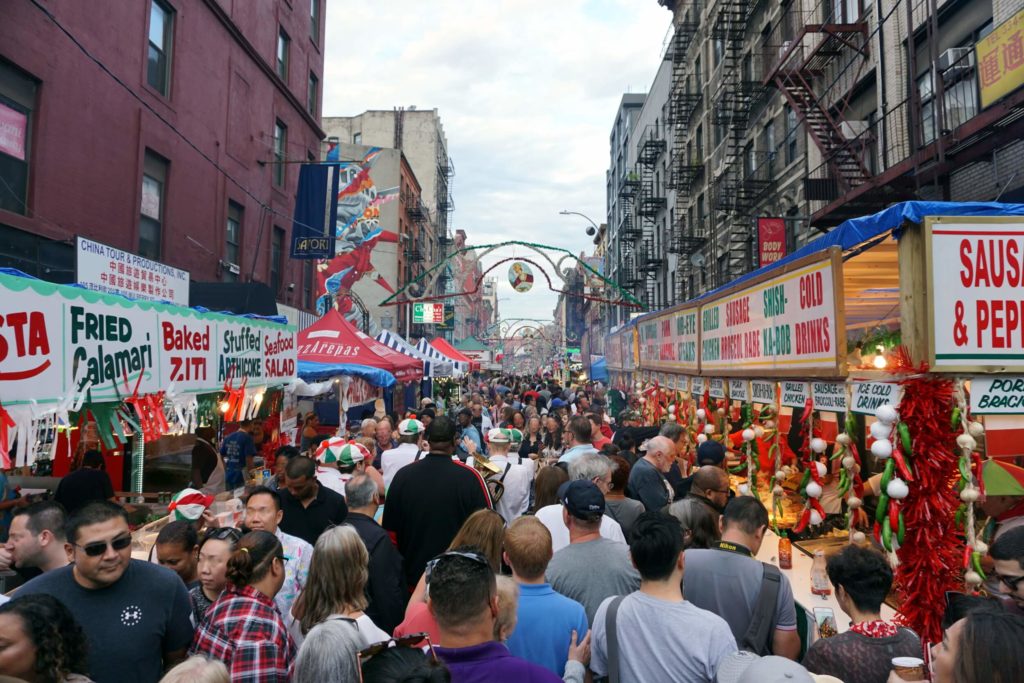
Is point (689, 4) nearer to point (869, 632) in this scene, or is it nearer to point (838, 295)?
point (838, 295)

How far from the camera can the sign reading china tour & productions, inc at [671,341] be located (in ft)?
38.8

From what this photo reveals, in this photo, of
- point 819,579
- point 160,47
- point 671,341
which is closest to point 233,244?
point 160,47

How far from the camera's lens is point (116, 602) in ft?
11.8

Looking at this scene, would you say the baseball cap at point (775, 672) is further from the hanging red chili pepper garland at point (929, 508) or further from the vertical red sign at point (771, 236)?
the vertical red sign at point (771, 236)

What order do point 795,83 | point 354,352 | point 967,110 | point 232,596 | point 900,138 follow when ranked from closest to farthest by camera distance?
point 232,596 < point 967,110 < point 900,138 < point 354,352 < point 795,83

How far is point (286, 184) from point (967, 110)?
1943 centimetres


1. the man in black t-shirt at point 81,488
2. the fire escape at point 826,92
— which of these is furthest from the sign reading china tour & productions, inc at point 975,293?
Result: the fire escape at point 826,92

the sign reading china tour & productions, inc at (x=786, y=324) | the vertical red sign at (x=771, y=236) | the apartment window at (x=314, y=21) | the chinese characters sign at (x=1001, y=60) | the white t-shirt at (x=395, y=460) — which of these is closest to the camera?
the sign reading china tour & productions, inc at (x=786, y=324)

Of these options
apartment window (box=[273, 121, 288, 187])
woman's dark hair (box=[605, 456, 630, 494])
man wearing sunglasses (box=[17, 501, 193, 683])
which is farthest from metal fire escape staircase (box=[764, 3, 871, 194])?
apartment window (box=[273, 121, 288, 187])

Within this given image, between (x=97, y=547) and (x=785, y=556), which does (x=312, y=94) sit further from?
(x=97, y=547)

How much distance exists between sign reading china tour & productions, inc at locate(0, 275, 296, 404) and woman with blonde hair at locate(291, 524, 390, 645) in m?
2.91

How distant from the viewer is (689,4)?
110 feet

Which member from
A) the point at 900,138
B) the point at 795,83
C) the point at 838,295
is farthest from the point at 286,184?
the point at 838,295

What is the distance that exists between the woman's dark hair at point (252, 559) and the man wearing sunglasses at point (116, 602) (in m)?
0.45
